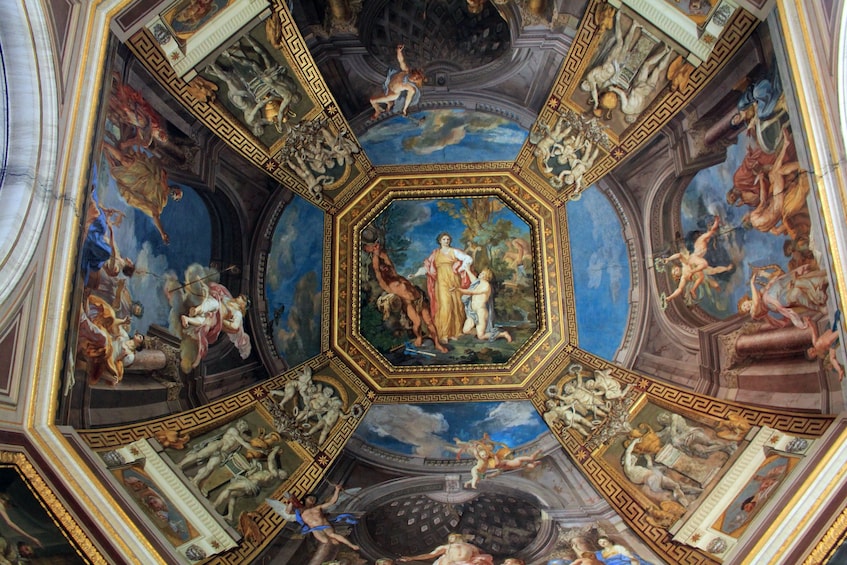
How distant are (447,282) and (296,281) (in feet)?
8.97

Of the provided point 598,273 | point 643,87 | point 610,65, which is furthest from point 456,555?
point 610,65

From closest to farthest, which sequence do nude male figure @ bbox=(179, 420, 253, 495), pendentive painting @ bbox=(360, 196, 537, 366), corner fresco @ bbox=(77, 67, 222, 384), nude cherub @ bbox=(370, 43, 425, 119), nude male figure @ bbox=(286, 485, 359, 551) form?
corner fresco @ bbox=(77, 67, 222, 384)
nude male figure @ bbox=(179, 420, 253, 495)
nude male figure @ bbox=(286, 485, 359, 551)
nude cherub @ bbox=(370, 43, 425, 119)
pendentive painting @ bbox=(360, 196, 537, 366)

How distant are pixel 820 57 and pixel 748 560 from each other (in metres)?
6.18

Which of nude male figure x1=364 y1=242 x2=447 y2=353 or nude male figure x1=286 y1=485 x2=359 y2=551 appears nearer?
nude male figure x1=286 y1=485 x2=359 y2=551

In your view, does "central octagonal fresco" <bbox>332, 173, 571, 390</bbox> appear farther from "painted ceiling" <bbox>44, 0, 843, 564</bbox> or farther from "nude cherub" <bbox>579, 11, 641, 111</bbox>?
"nude cherub" <bbox>579, 11, 641, 111</bbox>

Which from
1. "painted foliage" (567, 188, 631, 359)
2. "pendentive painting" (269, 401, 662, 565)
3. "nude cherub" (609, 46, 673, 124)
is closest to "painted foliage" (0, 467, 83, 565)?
"pendentive painting" (269, 401, 662, 565)

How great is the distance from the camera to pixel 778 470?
31.3 ft

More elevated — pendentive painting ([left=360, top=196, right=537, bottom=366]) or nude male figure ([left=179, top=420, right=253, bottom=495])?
pendentive painting ([left=360, top=196, right=537, bottom=366])

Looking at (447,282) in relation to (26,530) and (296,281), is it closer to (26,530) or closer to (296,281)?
(296,281)

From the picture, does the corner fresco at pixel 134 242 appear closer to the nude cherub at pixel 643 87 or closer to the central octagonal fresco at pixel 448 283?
the central octagonal fresco at pixel 448 283

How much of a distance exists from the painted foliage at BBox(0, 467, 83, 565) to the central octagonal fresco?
544 centimetres

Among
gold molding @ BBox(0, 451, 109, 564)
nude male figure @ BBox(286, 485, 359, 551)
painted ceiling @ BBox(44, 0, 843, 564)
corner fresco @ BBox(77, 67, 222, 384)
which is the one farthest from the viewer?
nude male figure @ BBox(286, 485, 359, 551)

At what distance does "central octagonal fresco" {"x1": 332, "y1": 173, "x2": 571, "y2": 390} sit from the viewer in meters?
12.9

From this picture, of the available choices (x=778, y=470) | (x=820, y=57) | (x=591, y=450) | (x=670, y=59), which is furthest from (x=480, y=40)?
(x=778, y=470)
